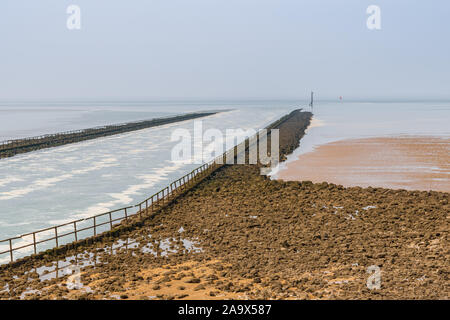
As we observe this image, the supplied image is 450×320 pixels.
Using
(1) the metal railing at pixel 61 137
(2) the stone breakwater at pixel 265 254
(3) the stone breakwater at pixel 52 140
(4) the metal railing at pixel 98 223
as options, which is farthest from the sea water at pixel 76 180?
(2) the stone breakwater at pixel 265 254

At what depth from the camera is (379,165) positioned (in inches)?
1957

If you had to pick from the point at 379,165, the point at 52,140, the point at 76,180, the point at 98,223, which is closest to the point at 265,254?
the point at 98,223

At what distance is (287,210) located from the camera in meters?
29.0

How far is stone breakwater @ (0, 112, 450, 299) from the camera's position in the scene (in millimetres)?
16719

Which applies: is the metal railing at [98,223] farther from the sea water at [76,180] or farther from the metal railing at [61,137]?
the metal railing at [61,137]

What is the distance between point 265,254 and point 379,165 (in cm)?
3306

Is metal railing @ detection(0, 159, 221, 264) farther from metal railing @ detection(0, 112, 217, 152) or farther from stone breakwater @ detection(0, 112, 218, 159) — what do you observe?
metal railing @ detection(0, 112, 217, 152)

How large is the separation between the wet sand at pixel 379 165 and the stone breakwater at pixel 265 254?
704 cm

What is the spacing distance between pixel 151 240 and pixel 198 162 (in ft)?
111

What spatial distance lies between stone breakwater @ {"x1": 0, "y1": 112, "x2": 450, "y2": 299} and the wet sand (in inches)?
277

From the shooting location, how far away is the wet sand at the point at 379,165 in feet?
130

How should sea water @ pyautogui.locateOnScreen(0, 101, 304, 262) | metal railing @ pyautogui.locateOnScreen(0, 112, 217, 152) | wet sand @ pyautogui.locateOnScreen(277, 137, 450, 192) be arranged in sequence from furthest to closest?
metal railing @ pyautogui.locateOnScreen(0, 112, 217, 152), wet sand @ pyautogui.locateOnScreen(277, 137, 450, 192), sea water @ pyautogui.locateOnScreen(0, 101, 304, 262)

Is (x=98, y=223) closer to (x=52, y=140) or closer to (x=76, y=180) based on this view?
(x=76, y=180)

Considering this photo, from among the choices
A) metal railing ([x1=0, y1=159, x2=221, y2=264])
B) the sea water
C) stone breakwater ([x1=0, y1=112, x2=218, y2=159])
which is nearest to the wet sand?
metal railing ([x1=0, y1=159, x2=221, y2=264])
